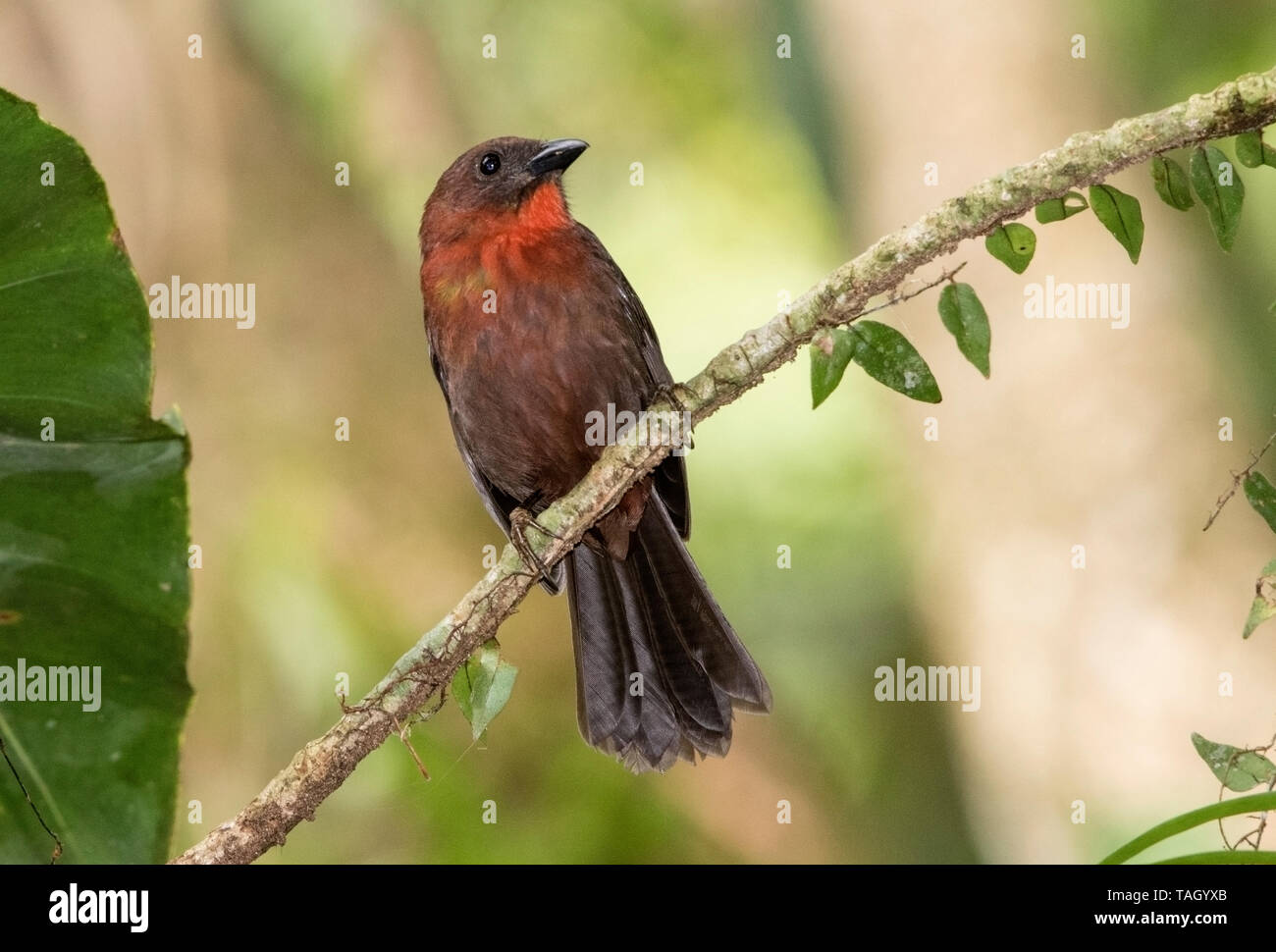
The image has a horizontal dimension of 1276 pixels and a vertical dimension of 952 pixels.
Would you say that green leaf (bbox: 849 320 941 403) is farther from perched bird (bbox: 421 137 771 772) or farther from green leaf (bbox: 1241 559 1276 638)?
perched bird (bbox: 421 137 771 772)

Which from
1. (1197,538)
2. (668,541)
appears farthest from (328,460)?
(1197,538)

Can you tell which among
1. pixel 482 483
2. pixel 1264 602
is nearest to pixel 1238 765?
pixel 1264 602

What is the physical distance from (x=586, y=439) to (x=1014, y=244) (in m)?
1.46

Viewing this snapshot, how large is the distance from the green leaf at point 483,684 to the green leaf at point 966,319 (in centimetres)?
92

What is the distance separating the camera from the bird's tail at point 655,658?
9.80 ft

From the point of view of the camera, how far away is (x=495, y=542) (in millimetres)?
4922

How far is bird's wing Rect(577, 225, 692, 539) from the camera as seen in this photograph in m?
3.25

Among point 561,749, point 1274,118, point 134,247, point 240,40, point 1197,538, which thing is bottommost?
point 561,749

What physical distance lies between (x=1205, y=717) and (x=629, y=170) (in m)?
2.88

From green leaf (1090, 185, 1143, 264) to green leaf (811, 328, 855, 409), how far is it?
43 cm

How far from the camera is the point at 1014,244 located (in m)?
1.99

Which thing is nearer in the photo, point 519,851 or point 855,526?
point 519,851
